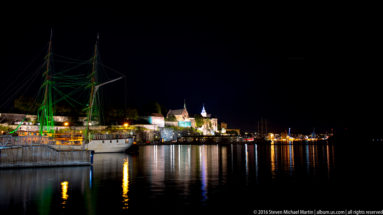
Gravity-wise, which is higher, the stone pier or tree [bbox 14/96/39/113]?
tree [bbox 14/96/39/113]

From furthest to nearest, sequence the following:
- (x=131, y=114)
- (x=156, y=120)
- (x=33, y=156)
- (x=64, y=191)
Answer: (x=156, y=120) → (x=131, y=114) → (x=33, y=156) → (x=64, y=191)

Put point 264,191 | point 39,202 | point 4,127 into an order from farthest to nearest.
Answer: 1. point 4,127
2. point 264,191
3. point 39,202

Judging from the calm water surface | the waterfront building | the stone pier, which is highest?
the waterfront building

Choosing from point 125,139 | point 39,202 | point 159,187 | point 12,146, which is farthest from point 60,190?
point 125,139

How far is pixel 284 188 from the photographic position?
22328 mm

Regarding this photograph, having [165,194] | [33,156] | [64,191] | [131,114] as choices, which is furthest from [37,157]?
[131,114]

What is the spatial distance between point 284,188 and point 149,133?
156468 mm

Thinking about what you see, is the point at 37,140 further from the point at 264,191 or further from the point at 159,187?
the point at 264,191

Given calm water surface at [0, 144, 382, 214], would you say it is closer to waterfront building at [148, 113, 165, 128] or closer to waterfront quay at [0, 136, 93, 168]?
waterfront quay at [0, 136, 93, 168]

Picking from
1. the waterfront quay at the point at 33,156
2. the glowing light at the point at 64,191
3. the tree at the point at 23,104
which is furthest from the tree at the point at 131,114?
the glowing light at the point at 64,191

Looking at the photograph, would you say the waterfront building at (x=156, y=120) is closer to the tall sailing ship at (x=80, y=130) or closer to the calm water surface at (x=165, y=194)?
the tall sailing ship at (x=80, y=130)

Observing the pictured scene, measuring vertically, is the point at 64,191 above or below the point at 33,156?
below

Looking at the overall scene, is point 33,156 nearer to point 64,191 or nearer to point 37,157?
point 37,157

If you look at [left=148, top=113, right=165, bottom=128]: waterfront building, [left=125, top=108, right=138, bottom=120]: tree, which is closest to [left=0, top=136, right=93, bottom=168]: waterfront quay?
[left=125, top=108, right=138, bottom=120]: tree
